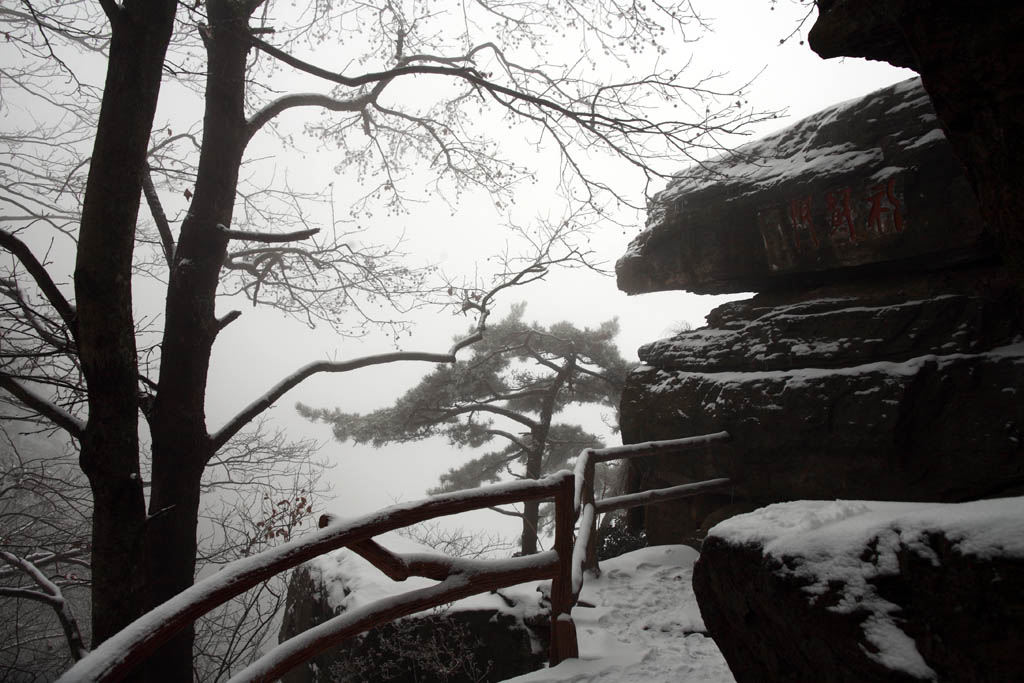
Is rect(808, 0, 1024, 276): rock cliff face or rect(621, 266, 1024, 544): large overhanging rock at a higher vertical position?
rect(808, 0, 1024, 276): rock cliff face

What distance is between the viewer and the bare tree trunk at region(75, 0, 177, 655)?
250 cm

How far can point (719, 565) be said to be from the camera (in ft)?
5.64

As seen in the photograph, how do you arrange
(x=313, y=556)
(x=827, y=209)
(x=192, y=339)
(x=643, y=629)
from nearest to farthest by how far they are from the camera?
(x=313, y=556) → (x=643, y=629) → (x=192, y=339) → (x=827, y=209)

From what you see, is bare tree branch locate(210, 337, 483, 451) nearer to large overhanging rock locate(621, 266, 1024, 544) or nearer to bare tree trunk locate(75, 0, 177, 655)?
bare tree trunk locate(75, 0, 177, 655)

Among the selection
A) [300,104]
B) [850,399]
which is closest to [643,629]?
[850,399]

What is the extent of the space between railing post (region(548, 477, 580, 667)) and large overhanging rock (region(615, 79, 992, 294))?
283cm

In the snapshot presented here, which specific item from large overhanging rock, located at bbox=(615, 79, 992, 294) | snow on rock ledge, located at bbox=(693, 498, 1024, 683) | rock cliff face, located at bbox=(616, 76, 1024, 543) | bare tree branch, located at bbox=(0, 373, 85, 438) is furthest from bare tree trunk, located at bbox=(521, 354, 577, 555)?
snow on rock ledge, located at bbox=(693, 498, 1024, 683)

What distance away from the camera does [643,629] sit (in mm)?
3234

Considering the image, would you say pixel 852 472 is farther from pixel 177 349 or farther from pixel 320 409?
pixel 320 409

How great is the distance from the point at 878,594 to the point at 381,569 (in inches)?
62.3

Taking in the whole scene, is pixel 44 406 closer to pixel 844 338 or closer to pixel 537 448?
pixel 844 338

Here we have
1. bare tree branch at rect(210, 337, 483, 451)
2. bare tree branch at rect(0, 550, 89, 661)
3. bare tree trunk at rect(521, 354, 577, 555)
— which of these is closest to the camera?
bare tree branch at rect(0, 550, 89, 661)

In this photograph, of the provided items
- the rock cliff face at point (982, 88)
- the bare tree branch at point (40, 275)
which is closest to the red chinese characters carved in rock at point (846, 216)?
the rock cliff face at point (982, 88)

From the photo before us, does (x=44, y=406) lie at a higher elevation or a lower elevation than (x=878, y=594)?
higher
